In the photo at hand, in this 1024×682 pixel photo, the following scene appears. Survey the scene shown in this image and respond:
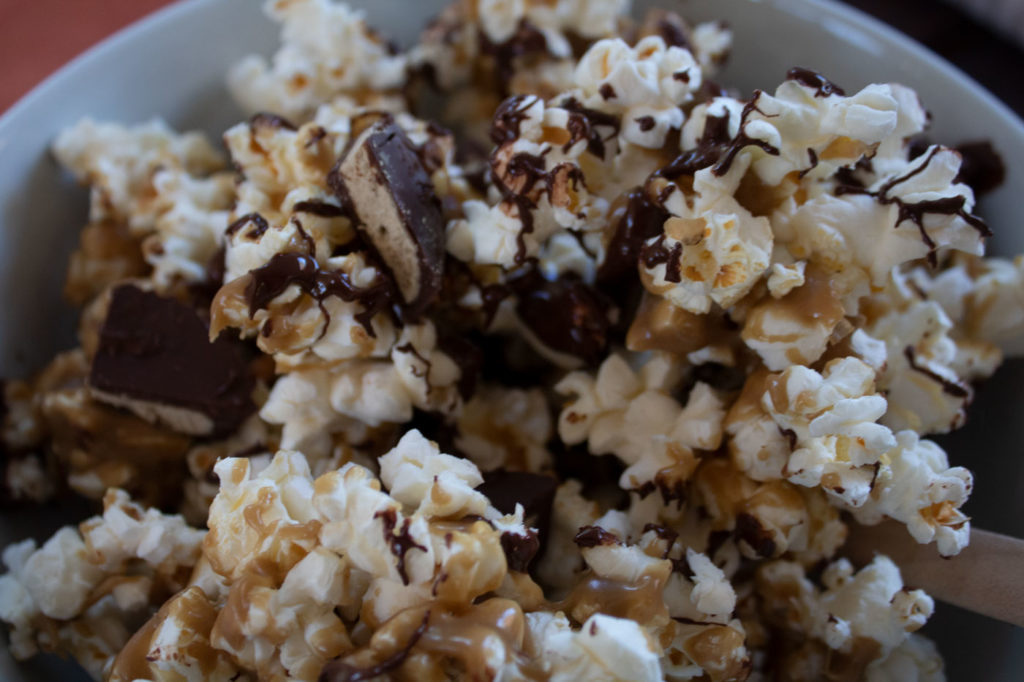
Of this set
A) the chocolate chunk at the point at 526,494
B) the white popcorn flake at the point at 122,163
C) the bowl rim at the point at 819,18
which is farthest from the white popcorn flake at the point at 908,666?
the white popcorn flake at the point at 122,163

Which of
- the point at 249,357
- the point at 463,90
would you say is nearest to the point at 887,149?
the point at 463,90

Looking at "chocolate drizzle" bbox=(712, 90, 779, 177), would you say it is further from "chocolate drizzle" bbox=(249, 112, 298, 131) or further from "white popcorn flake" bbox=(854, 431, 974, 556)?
"chocolate drizzle" bbox=(249, 112, 298, 131)

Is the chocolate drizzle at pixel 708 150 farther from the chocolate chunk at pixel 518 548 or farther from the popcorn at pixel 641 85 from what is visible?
the chocolate chunk at pixel 518 548

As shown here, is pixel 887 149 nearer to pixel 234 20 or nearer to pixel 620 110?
pixel 620 110

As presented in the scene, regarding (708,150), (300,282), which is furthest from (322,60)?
(708,150)

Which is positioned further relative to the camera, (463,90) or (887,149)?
(463,90)

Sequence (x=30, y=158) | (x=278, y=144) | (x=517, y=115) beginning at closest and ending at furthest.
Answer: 1. (x=517, y=115)
2. (x=278, y=144)
3. (x=30, y=158)
